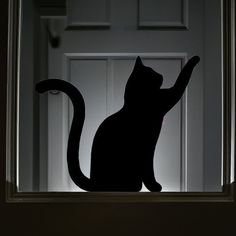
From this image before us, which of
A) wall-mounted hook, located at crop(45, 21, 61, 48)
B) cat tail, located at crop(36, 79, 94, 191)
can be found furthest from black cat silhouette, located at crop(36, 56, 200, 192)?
wall-mounted hook, located at crop(45, 21, 61, 48)

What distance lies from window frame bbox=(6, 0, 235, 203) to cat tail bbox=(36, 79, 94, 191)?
0.05 m

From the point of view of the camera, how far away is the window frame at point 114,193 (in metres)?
0.91

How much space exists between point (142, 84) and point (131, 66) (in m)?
0.06

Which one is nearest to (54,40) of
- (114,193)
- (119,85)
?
(119,85)

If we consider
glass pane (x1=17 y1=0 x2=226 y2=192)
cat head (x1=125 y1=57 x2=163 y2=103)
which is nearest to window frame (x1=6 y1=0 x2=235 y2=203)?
glass pane (x1=17 y1=0 x2=226 y2=192)

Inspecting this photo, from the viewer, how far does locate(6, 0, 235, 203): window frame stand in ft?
3.00

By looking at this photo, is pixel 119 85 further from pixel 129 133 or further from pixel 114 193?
pixel 114 193

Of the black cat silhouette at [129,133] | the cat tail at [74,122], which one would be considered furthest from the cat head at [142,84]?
the cat tail at [74,122]

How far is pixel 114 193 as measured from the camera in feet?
3.00

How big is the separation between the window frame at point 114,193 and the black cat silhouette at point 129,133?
0.03 meters

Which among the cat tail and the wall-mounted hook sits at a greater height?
the wall-mounted hook

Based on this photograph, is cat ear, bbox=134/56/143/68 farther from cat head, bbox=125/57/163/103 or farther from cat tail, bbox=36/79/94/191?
cat tail, bbox=36/79/94/191

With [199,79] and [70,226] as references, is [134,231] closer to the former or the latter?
[70,226]

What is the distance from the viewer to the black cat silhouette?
939 mm
